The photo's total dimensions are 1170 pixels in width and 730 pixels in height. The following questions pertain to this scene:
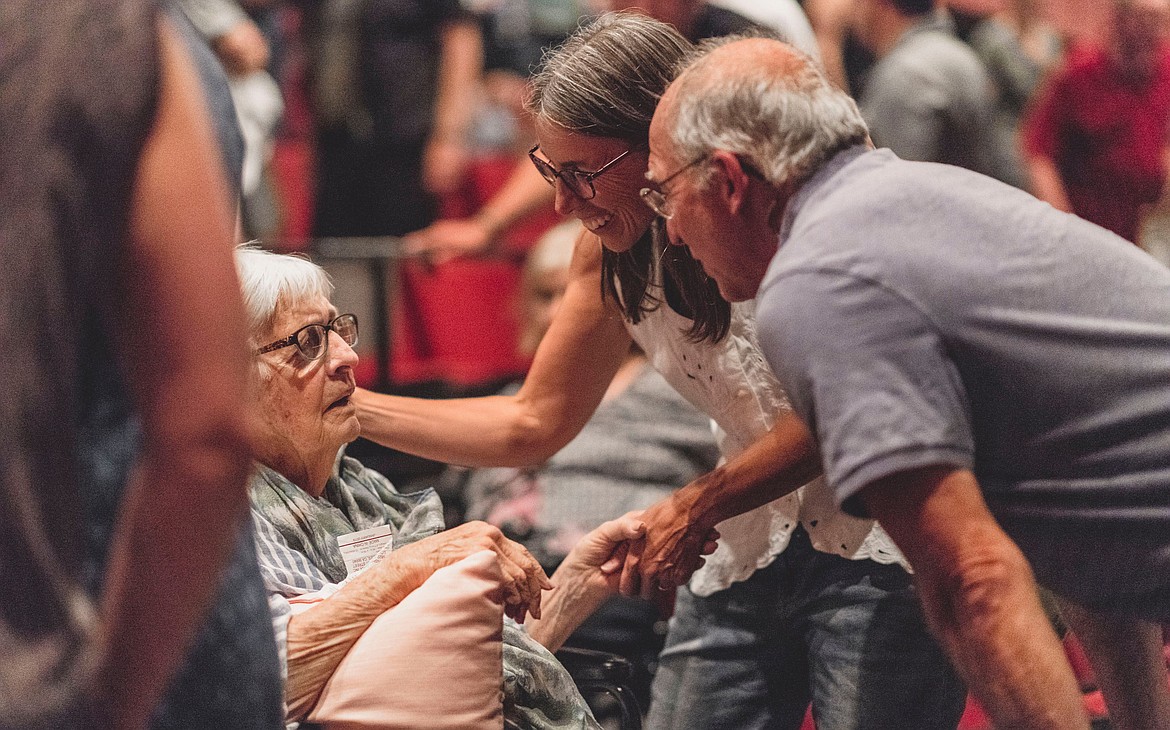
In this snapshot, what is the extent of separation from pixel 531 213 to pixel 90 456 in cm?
390

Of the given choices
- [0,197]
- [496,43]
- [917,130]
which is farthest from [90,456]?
[496,43]

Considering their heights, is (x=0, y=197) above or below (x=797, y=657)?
above

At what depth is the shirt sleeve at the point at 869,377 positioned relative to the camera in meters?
1.52

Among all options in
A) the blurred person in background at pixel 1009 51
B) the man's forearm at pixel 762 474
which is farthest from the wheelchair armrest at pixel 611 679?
the blurred person in background at pixel 1009 51

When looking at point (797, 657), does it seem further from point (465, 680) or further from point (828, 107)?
point (828, 107)

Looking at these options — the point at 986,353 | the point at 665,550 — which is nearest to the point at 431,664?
the point at 665,550

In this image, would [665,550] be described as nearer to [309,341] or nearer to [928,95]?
[309,341]

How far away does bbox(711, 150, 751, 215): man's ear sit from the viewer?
1770 mm

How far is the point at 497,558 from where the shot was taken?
2.12 metres

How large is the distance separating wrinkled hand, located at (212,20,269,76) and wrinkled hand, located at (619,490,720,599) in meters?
3.55

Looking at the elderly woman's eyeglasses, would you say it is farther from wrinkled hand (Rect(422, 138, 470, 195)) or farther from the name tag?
wrinkled hand (Rect(422, 138, 470, 195))

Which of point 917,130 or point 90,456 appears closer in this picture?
point 90,456

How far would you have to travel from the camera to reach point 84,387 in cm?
122

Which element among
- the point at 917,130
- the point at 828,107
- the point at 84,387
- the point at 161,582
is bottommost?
the point at 917,130
